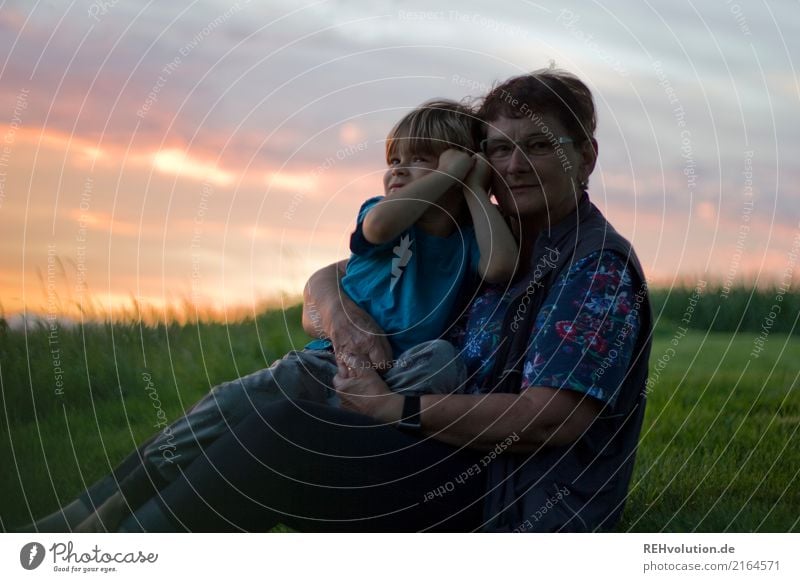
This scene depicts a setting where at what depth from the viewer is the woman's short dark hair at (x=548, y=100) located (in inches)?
114

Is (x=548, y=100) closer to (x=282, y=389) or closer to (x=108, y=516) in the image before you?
(x=282, y=389)

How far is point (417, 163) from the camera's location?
9.77ft

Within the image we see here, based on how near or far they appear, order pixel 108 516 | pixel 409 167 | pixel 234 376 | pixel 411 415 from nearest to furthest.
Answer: pixel 411 415
pixel 108 516
pixel 409 167
pixel 234 376

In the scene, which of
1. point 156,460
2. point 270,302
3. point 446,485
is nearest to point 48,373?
point 270,302

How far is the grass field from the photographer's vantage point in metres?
3.61

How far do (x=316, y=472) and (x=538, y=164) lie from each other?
3.09ft

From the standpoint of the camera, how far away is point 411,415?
2.75m

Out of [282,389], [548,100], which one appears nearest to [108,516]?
[282,389]

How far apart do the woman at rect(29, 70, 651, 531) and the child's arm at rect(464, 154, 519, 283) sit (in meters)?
0.05

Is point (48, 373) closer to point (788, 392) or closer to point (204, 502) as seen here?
point (204, 502)

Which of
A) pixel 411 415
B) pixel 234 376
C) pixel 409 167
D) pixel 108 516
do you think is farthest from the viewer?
pixel 234 376

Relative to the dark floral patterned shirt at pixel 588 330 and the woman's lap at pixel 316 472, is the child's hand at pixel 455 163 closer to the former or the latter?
the dark floral patterned shirt at pixel 588 330

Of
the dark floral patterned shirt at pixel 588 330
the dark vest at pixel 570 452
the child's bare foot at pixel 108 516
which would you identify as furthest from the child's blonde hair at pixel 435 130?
the child's bare foot at pixel 108 516
